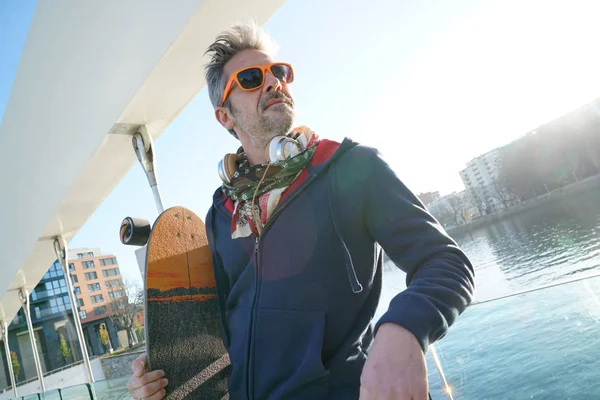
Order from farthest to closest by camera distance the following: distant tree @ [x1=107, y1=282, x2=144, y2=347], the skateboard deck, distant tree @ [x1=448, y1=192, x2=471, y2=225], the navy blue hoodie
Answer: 1. distant tree @ [x1=448, y1=192, x2=471, y2=225]
2. distant tree @ [x1=107, y1=282, x2=144, y2=347]
3. the skateboard deck
4. the navy blue hoodie

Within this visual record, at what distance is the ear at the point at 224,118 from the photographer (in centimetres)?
163

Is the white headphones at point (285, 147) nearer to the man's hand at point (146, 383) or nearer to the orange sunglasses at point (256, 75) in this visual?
the orange sunglasses at point (256, 75)

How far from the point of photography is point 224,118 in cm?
166

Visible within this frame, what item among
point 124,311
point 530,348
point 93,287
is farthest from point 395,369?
point 93,287

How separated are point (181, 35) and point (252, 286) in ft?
4.30

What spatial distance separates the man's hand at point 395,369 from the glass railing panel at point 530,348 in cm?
157

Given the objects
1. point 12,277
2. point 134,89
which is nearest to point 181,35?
point 134,89

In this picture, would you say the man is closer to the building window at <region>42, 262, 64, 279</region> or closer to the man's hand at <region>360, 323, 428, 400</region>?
the man's hand at <region>360, 323, 428, 400</region>

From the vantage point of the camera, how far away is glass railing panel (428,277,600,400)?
178cm

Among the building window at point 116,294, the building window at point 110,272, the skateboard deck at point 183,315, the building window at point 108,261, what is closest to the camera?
the skateboard deck at point 183,315

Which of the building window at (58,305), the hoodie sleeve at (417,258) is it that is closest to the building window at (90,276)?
the building window at (58,305)

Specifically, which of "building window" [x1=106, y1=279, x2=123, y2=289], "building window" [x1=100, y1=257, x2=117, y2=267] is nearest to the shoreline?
"building window" [x1=106, y1=279, x2=123, y2=289]

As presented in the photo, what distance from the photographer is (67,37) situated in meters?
2.59

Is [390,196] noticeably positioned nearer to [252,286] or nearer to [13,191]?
[252,286]
